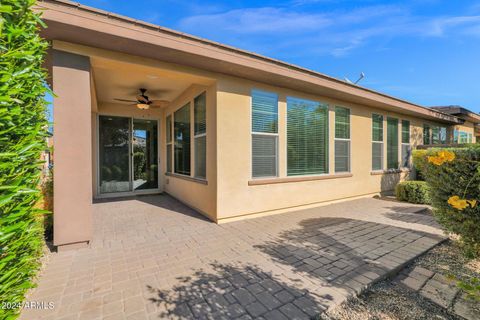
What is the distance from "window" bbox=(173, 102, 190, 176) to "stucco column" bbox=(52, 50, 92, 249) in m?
2.84

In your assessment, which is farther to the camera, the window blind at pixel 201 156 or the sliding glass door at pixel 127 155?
the sliding glass door at pixel 127 155

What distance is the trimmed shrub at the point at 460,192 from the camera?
8.75 ft

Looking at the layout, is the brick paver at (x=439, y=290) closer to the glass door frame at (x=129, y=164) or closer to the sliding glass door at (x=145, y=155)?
the glass door frame at (x=129, y=164)

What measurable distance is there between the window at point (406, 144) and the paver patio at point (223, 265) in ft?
16.0

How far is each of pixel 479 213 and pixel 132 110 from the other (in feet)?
28.7

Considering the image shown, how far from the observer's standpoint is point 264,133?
207 inches

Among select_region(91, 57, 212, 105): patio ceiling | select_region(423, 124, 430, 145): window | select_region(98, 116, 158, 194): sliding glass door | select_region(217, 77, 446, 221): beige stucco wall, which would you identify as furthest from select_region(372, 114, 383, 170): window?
select_region(98, 116, 158, 194): sliding glass door

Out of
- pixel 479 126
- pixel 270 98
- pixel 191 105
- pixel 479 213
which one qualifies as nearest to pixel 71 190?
pixel 191 105

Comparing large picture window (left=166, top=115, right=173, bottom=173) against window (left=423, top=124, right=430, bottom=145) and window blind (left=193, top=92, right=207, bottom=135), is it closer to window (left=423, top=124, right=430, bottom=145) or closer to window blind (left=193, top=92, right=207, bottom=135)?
window blind (left=193, top=92, right=207, bottom=135)

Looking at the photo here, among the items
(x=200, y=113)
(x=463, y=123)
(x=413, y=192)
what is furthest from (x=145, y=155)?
(x=463, y=123)

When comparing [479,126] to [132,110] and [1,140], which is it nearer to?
[132,110]

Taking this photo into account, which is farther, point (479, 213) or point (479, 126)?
point (479, 126)

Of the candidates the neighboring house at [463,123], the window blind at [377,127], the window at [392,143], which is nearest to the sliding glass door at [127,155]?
the window blind at [377,127]

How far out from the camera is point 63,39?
3.24m
